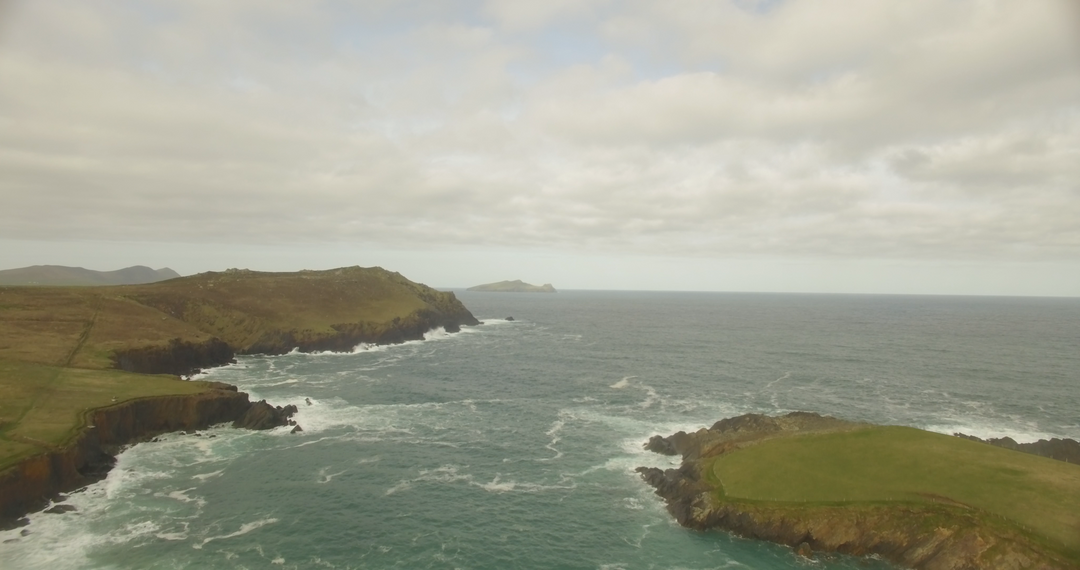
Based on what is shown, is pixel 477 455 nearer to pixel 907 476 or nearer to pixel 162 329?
pixel 907 476

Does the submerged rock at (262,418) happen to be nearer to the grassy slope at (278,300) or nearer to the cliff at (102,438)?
the cliff at (102,438)

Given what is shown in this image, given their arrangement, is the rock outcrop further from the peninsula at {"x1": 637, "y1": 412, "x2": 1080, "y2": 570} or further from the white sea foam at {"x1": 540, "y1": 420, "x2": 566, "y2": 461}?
the white sea foam at {"x1": 540, "y1": 420, "x2": 566, "y2": 461}

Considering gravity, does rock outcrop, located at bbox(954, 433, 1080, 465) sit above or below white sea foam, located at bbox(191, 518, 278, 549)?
above

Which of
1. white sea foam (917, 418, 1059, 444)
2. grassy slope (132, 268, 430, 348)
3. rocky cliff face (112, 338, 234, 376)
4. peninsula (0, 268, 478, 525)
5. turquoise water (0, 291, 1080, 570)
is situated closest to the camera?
turquoise water (0, 291, 1080, 570)

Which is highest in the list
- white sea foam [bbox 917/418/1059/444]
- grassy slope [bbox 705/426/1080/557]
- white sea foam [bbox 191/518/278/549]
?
grassy slope [bbox 705/426/1080/557]

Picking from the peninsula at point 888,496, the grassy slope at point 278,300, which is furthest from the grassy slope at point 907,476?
the grassy slope at point 278,300

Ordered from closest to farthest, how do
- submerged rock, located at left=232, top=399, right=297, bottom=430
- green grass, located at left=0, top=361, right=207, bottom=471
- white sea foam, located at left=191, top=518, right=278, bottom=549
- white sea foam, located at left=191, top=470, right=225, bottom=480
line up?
white sea foam, located at left=191, top=518, right=278, bottom=549
green grass, located at left=0, top=361, right=207, bottom=471
white sea foam, located at left=191, top=470, right=225, bottom=480
submerged rock, located at left=232, top=399, right=297, bottom=430

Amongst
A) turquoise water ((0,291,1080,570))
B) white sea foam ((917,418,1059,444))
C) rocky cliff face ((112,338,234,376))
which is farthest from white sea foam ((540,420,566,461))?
rocky cliff face ((112,338,234,376))

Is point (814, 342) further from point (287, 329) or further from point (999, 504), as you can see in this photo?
point (287, 329)
